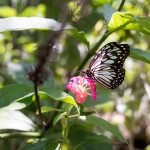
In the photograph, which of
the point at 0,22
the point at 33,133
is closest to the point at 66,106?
the point at 33,133

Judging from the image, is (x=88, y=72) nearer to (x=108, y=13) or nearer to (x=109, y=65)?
(x=109, y=65)

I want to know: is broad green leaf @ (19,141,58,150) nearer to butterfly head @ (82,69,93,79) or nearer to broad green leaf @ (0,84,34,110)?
broad green leaf @ (0,84,34,110)

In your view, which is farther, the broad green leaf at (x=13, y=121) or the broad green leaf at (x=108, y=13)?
the broad green leaf at (x=108, y=13)

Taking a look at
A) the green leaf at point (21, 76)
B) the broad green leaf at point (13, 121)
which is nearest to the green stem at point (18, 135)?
the broad green leaf at point (13, 121)

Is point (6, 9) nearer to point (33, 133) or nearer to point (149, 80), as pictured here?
point (33, 133)

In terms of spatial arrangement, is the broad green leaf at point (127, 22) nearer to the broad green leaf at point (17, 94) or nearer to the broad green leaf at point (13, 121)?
the broad green leaf at point (17, 94)

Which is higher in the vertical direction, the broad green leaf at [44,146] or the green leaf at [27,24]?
the green leaf at [27,24]
